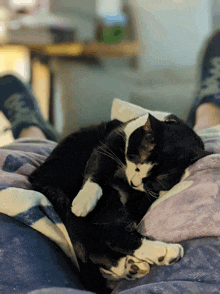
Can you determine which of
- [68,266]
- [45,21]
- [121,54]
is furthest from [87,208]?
[45,21]

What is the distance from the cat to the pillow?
0.02m

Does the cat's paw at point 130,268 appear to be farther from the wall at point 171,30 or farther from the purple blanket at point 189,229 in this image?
the wall at point 171,30

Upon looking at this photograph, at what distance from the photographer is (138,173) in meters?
0.63

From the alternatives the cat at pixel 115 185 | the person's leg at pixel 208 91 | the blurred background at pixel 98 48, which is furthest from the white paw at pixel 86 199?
the blurred background at pixel 98 48

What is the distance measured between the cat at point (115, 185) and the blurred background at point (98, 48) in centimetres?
112

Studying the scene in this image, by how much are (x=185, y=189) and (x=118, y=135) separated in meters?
0.20

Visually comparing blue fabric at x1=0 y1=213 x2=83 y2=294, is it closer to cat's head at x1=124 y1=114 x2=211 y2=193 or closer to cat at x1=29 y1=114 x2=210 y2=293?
cat at x1=29 y1=114 x2=210 y2=293

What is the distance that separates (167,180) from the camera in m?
0.63

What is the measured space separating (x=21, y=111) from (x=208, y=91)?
915 millimetres

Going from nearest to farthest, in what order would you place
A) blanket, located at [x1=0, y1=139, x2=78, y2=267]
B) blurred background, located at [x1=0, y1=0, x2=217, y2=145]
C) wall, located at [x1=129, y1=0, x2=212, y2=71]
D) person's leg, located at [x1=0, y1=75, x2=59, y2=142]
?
blanket, located at [x1=0, y1=139, x2=78, y2=267] < person's leg, located at [x1=0, y1=75, x2=59, y2=142] < blurred background, located at [x1=0, y1=0, x2=217, y2=145] < wall, located at [x1=129, y1=0, x2=212, y2=71]

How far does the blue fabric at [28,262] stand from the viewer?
48 cm

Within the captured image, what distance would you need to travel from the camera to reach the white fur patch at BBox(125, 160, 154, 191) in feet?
2.04

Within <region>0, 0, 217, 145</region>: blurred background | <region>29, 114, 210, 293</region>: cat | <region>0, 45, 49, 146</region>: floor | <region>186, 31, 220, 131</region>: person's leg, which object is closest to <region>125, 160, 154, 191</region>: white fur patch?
<region>29, 114, 210, 293</region>: cat

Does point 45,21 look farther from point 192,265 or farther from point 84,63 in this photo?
point 192,265
